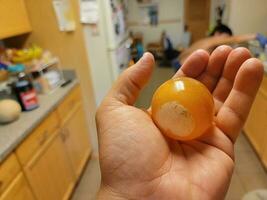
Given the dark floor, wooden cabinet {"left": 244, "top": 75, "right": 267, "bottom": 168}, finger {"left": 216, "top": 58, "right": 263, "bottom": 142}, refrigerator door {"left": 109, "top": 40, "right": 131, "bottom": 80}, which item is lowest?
the dark floor

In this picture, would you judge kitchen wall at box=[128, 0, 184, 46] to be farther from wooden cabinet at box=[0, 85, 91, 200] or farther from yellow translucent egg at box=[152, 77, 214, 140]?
yellow translucent egg at box=[152, 77, 214, 140]

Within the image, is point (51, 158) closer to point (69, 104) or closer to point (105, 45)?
point (69, 104)

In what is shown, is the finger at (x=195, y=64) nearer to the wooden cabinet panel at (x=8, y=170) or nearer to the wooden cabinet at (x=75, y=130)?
the wooden cabinet panel at (x=8, y=170)

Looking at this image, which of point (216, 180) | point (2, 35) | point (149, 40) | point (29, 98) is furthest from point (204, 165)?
point (149, 40)

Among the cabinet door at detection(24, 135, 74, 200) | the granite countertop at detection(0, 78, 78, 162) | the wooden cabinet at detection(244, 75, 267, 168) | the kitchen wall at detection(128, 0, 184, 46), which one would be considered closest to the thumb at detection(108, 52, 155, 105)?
the granite countertop at detection(0, 78, 78, 162)

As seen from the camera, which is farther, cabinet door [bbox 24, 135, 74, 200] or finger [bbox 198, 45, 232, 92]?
cabinet door [bbox 24, 135, 74, 200]

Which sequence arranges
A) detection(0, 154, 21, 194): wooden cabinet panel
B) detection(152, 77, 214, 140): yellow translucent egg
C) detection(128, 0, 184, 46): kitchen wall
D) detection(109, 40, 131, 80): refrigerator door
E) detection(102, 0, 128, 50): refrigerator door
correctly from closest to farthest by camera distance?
detection(152, 77, 214, 140): yellow translucent egg
detection(0, 154, 21, 194): wooden cabinet panel
detection(102, 0, 128, 50): refrigerator door
detection(109, 40, 131, 80): refrigerator door
detection(128, 0, 184, 46): kitchen wall

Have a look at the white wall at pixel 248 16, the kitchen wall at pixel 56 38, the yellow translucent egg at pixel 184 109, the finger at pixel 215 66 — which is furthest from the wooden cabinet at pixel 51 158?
the white wall at pixel 248 16
